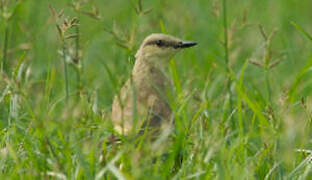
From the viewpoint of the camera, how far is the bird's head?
5020 mm

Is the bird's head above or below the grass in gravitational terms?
above

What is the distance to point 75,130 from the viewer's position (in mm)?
3525

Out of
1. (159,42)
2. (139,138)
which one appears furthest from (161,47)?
(139,138)

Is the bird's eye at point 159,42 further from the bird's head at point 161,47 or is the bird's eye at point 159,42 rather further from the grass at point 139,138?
the grass at point 139,138

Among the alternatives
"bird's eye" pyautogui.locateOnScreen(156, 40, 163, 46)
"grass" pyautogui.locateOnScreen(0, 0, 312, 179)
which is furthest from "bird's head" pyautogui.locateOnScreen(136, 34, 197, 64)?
"grass" pyautogui.locateOnScreen(0, 0, 312, 179)

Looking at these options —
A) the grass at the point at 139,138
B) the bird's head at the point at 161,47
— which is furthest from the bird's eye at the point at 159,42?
the grass at the point at 139,138

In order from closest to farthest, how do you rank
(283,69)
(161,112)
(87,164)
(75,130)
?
(87,164)
(75,130)
(161,112)
(283,69)

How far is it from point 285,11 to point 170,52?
2915mm

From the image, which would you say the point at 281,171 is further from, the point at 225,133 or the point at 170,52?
the point at 170,52

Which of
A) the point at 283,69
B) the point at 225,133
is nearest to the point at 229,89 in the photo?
the point at 225,133

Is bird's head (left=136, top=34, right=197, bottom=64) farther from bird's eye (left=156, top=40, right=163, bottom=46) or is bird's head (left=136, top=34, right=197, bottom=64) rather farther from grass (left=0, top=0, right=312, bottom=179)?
grass (left=0, top=0, right=312, bottom=179)

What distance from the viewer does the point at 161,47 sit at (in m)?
5.05

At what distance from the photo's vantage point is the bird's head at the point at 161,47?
5.02 meters

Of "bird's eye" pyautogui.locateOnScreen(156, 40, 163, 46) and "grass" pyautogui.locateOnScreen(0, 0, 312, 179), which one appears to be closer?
"grass" pyautogui.locateOnScreen(0, 0, 312, 179)
